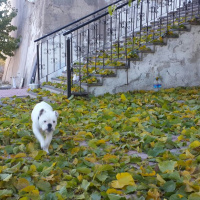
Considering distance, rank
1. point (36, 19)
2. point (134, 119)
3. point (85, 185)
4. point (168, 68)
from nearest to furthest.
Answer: point (85, 185) → point (134, 119) → point (168, 68) → point (36, 19)

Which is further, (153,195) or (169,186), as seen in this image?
(169,186)

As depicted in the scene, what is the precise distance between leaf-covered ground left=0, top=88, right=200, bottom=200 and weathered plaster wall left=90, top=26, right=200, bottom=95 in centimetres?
141

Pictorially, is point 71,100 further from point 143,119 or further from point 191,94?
point 191,94

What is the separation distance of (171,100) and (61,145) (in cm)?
301

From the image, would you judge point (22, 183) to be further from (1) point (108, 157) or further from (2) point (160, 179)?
(2) point (160, 179)

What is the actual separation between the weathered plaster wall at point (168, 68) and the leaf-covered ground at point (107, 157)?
141 cm

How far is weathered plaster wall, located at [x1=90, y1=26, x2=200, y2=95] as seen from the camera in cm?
654

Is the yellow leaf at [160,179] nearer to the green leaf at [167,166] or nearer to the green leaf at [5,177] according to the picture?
the green leaf at [167,166]

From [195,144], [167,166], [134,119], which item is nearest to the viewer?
[167,166]

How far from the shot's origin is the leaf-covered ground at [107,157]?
2.08 m

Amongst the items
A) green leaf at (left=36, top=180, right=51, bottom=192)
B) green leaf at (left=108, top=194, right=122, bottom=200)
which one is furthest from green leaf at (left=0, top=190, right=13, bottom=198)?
green leaf at (left=108, top=194, right=122, bottom=200)


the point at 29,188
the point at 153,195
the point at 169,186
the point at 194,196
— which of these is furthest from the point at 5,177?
the point at 194,196

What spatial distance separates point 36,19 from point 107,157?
9.85 m

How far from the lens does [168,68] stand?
689cm
